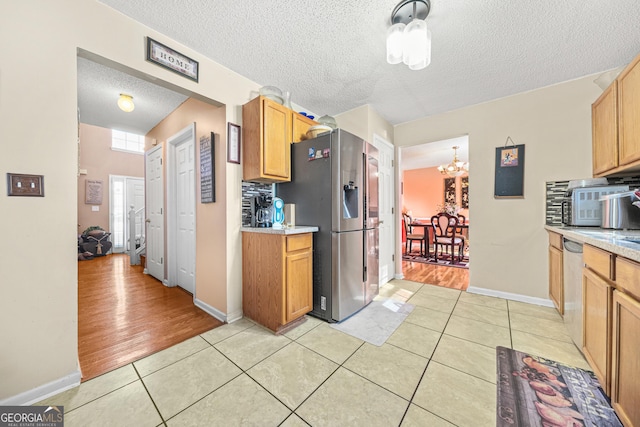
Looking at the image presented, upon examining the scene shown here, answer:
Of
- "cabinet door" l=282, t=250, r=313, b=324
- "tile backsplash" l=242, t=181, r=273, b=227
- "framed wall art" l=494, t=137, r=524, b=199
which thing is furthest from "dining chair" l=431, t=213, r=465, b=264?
"tile backsplash" l=242, t=181, r=273, b=227

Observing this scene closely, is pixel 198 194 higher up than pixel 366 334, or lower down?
higher up

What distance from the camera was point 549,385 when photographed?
1371 millimetres

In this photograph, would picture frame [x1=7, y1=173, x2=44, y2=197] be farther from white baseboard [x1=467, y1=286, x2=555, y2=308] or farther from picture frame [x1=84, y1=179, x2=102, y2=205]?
picture frame [x1=84, y1=179, x2=102, y2=205]

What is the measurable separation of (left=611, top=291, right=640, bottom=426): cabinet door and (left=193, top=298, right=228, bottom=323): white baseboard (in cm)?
265

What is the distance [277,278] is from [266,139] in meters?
1.32

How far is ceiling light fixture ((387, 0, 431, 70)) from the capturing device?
151 cm

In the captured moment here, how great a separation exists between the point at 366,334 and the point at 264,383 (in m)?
0.95

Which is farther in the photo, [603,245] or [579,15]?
[579,15]

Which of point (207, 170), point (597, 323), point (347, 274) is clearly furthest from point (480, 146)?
point (207, 170)

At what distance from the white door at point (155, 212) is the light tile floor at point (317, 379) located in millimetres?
2221

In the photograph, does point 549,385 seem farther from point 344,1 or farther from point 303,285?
point 344,1

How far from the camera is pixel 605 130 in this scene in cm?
205

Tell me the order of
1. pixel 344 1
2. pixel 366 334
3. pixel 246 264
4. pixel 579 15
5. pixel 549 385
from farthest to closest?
1. pixel 246 264
2. pixel 366 334
3. pixel 579 15
4. pixel 344 1
5. pixel 549 385

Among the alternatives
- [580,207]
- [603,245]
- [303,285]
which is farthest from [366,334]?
[580,207]
